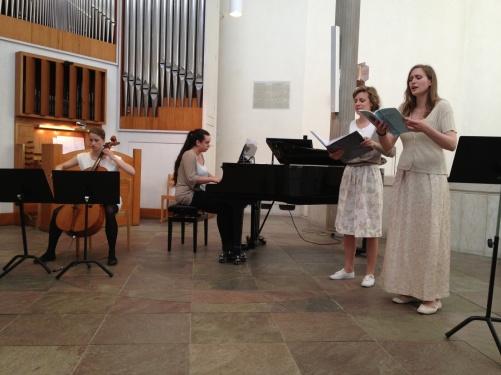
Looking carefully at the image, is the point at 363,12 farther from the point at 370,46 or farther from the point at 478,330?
the point at 478,330

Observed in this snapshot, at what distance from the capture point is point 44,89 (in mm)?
6348

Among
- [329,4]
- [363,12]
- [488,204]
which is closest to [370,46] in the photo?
[363,12]

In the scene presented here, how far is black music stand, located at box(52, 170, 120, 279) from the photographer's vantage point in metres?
3.47

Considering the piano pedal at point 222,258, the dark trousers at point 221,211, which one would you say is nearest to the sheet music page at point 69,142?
the dark trousers at point 221,211

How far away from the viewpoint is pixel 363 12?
796 centimetres

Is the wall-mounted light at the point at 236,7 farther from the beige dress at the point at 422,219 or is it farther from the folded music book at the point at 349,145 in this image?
the beige dress at the point at 422,219

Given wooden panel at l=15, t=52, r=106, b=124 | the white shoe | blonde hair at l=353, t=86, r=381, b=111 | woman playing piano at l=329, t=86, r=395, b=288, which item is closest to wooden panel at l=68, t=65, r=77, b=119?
wooden panel at l=15, t=52, r=106, b=124

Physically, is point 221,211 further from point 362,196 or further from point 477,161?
point 477,161

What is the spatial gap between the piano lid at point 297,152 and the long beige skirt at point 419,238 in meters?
1.17

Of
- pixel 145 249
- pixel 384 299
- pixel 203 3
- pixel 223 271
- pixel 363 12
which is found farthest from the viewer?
pixel 363 12

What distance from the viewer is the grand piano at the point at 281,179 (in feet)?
13.2

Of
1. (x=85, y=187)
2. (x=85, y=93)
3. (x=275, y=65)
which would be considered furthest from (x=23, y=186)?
(x=275, y=65)

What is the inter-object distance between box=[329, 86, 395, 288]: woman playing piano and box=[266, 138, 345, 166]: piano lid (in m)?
0.52

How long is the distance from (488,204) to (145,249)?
3.84 m
